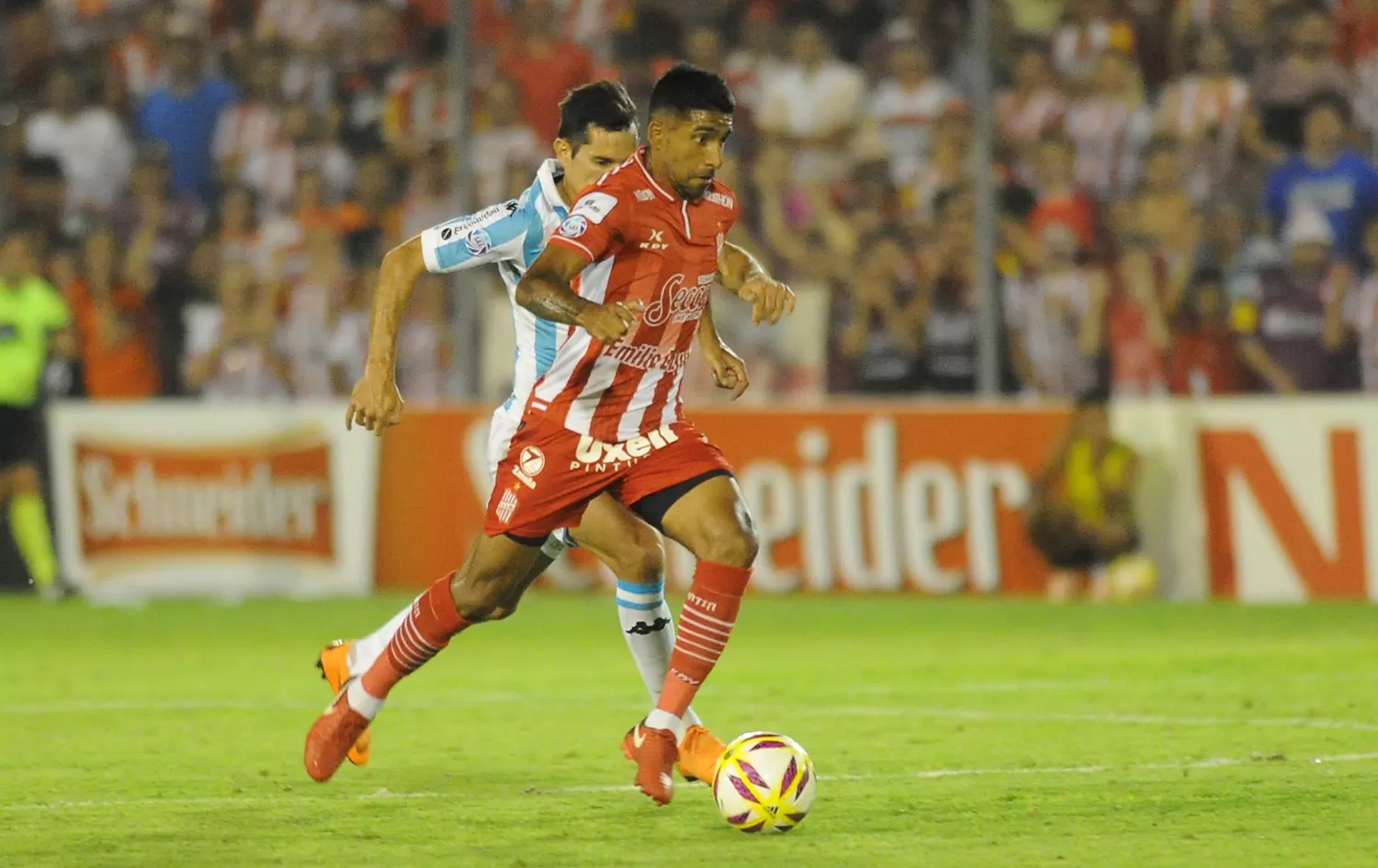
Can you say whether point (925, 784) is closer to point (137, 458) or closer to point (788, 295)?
point (788, 295)

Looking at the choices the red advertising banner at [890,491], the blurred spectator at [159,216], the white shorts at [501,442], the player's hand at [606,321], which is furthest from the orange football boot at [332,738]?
the blurred spectator at [159,216]

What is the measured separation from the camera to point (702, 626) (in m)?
6.22

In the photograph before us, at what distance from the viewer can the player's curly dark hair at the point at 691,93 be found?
620cm

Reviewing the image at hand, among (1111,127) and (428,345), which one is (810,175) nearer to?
(1111,127)

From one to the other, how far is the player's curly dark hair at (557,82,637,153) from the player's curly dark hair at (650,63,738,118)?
2.03 ft

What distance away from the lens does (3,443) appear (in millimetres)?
15055

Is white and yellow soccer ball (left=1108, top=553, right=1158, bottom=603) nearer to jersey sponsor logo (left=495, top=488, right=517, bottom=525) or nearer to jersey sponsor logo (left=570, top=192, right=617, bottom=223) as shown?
jersey sponsor logo (left=495, top=488, right=517, bottom=525)

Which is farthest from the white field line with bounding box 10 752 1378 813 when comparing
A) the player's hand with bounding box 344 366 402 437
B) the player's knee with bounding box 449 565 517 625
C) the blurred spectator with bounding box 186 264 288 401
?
the blurred spectator with bounding box 186 264 288 401

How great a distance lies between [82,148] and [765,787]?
13.0 m

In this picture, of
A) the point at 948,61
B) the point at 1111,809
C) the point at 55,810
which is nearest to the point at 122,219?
the point at 948,61

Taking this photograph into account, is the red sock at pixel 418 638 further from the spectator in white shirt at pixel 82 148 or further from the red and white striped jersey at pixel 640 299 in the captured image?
the spectator in white shirt at pixel 82 148

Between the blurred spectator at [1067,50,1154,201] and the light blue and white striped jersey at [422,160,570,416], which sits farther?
the blurred spectator at [1067,50,1154,201]

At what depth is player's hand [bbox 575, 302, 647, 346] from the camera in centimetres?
578

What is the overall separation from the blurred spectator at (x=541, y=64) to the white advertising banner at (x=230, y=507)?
274cm
